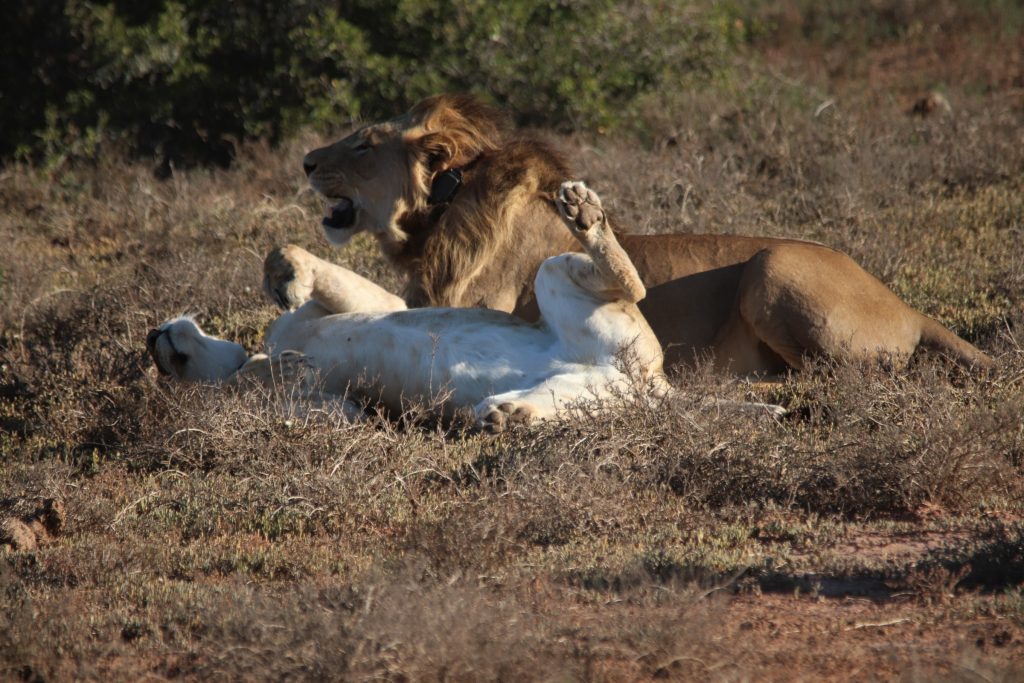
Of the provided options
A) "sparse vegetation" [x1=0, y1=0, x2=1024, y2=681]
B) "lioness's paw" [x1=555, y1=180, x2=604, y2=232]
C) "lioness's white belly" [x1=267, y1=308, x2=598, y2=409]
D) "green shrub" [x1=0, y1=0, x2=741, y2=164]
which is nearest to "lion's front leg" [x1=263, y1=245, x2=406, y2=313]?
"lioness's white belly" [x1=267, y1=308, x2=598, y2=409]

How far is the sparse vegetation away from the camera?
354 cm

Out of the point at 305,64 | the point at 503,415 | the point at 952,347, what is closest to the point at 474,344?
the point at 503,415

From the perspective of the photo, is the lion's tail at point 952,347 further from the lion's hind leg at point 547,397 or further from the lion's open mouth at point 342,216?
the lion's open mouth at point 342,216

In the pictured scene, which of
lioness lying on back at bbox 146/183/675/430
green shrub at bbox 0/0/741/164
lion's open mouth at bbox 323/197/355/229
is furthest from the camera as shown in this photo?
green shrub at bbox 0/0/741/164

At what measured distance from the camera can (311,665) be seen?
3.42 m

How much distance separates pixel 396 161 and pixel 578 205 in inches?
74.2

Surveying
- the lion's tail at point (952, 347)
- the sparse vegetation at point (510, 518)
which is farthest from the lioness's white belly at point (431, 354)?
the lion's tail at point (952, 347)

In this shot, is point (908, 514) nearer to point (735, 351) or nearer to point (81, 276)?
point (735, 351)

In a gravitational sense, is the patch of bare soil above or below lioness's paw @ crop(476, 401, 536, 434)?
below

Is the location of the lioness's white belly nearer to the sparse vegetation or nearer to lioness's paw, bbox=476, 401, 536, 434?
the sparse vegetation

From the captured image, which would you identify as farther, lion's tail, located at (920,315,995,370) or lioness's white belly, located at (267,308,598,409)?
lion's tail, located at (920,315,995,370)

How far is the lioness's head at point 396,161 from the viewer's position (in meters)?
6.88

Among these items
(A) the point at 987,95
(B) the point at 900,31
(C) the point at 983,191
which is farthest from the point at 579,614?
(B) the point at 900,31

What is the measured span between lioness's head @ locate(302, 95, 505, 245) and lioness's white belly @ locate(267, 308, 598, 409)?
3.32ft
